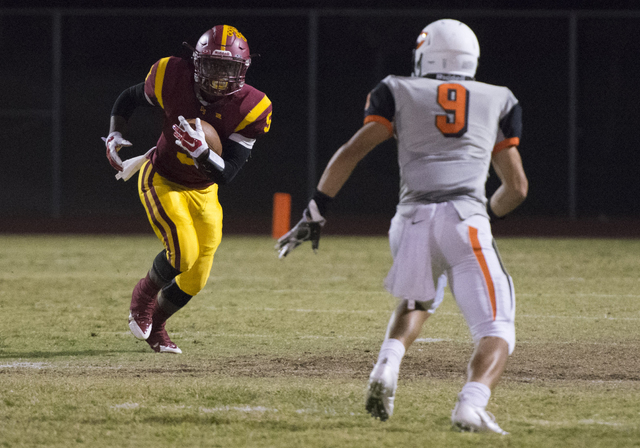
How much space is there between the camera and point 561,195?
59.3 ft

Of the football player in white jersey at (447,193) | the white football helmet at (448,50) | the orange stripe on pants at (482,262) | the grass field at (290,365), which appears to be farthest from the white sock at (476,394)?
the white football helmet at (448,50)

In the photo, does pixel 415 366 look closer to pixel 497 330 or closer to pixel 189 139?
pixel 497 330

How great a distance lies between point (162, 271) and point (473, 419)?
2.75 metres

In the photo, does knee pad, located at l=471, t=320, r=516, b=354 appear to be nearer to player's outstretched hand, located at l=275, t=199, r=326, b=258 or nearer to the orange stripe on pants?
the orange stripe on pants

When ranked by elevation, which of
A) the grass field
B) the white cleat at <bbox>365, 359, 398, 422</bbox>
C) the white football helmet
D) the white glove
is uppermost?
the white football helmet

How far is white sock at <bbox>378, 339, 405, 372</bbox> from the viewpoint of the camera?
4043 millimetres

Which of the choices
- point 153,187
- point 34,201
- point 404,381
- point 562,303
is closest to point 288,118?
point 34,201

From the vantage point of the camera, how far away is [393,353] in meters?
4.09

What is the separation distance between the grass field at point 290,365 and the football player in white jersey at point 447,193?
0.33 meters

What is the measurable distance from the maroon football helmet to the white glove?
20.4 inches

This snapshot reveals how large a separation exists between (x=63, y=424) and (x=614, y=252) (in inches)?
384

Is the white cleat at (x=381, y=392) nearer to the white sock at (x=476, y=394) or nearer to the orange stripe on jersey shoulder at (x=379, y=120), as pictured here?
the white sock at (x=476, y=394)

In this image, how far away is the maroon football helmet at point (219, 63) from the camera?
575 cm

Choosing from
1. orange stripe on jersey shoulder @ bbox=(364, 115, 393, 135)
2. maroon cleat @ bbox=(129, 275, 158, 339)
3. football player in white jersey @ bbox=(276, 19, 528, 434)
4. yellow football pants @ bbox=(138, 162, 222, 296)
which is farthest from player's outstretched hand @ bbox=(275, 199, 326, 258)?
maroon cleat @ bbox=(129, 275, 158, 339)
